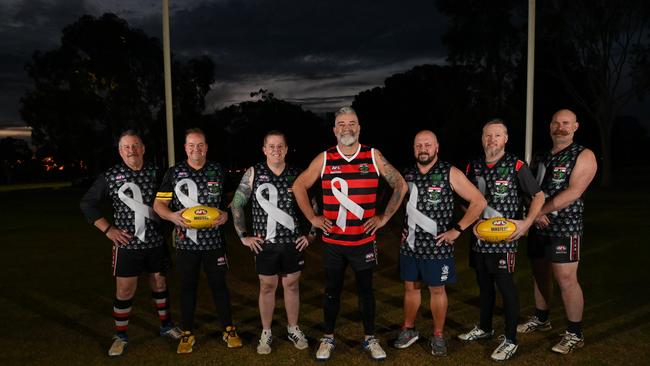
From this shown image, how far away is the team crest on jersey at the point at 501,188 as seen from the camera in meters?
4.15

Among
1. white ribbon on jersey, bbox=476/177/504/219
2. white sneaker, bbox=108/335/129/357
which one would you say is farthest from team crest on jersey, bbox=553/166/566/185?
white sneaker, bbox=108/335/129/357

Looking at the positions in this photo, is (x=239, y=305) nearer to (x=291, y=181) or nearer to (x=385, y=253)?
(x=291, y=181)

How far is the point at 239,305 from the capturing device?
5816 mm

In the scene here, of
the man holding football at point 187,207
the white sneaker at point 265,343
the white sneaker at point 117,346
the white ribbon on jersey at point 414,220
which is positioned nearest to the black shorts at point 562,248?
the white ribbon on jersey at point 414,220

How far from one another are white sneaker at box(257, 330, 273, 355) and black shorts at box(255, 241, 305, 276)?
592 mm

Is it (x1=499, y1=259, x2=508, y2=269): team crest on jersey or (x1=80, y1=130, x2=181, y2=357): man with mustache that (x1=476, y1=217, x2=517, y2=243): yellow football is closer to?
(x1=499, y1=259, x2=508, y2=269): team crest on jersey

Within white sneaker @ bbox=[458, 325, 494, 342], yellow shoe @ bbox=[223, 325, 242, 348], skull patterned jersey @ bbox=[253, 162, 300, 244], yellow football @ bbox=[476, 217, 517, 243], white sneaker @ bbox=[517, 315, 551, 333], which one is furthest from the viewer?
white sneaker @ bbox=[517, 315, 551, 333]

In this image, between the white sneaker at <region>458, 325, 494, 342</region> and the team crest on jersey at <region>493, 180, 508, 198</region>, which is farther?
the white sneaker at <region>458, 325, 494, 342</region>

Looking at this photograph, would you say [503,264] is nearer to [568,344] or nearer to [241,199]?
[568,344]

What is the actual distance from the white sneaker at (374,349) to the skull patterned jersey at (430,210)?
34.4 inches

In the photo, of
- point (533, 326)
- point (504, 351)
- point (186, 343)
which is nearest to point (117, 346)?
point (186, 343)

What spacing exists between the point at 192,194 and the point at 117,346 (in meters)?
1.60

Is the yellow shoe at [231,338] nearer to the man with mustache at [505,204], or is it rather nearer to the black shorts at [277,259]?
the black shorts at [277,259]

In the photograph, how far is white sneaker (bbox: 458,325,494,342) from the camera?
4.57m
